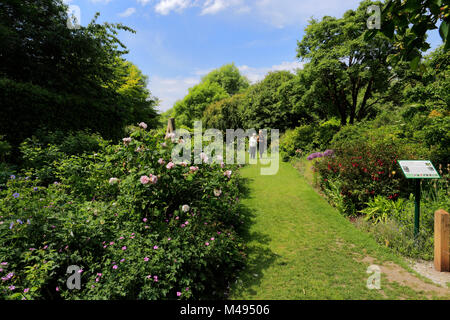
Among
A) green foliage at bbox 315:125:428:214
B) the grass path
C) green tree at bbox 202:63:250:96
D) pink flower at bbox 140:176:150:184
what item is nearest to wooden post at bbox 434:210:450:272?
the grass path

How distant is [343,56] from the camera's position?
1025 centimetres

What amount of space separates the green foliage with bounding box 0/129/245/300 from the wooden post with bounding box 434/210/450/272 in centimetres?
304

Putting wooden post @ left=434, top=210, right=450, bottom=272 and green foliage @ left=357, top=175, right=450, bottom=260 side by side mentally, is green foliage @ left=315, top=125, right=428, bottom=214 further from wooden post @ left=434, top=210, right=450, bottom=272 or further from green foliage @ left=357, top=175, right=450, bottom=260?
wooden post @ left=434, top=210, right=450, bottom=272

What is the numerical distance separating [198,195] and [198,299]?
5.49 ft

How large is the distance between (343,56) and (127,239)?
37.7 feet

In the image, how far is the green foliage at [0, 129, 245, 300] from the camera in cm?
250

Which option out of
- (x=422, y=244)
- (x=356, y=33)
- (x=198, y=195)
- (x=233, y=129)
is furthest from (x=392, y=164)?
(x=233, y=129)

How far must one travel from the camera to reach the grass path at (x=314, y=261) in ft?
10.0

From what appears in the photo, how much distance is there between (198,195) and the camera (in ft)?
13.4

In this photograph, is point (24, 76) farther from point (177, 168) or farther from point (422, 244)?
point (422, 244)

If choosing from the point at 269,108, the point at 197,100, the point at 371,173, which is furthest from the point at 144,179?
the point at 197,100

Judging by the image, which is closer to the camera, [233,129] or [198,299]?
[198,299]

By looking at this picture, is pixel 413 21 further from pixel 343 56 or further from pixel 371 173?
pixel 343 56

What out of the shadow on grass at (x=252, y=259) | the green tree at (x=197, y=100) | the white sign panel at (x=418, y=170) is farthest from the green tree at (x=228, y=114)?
the white sign panel at (x=418, y=170)
